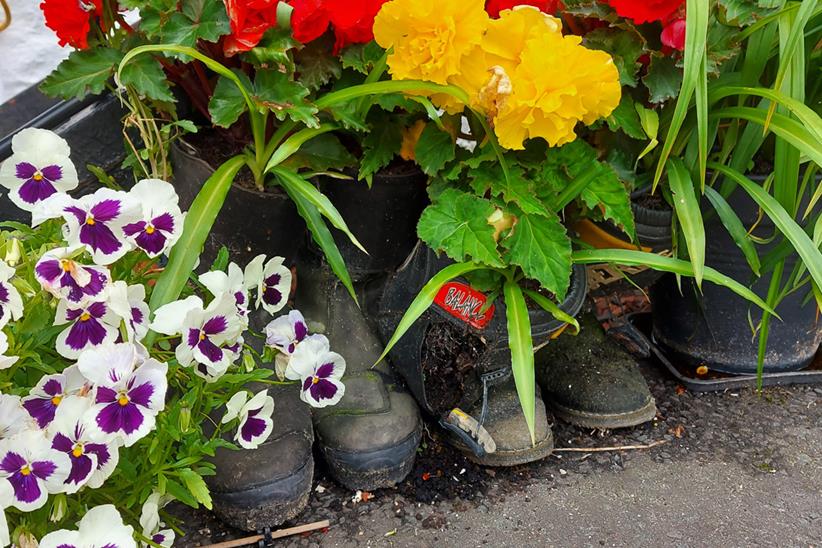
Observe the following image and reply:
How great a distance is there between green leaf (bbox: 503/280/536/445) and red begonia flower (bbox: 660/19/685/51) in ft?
1.37

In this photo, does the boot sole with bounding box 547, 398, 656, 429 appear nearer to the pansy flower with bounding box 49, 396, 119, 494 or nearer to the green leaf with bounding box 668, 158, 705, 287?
the green leaf with bounding box 668, 158, 705, 287

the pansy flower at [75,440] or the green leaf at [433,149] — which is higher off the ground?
the green leaf at [433,149]

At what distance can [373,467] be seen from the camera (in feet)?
4.29

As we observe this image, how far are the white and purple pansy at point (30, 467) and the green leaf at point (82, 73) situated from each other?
573 mm

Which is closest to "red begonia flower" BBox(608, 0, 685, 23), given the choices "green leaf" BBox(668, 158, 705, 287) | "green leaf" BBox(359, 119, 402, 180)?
"green leaf" BBox(668, 158, 705, 287)

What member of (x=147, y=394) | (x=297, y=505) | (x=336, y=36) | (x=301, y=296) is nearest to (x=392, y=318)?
(x=301, y=296)

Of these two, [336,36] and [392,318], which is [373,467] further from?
[336,36]

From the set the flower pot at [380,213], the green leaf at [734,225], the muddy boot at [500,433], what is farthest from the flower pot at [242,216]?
the green leaf at [734,225]

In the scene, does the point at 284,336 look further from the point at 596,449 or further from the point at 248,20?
the point at 596,449

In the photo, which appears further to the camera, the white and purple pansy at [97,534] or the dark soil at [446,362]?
the dark soil at [446,362]

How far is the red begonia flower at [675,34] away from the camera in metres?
1.16

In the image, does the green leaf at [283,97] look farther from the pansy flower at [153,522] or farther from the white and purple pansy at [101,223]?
the pansy flower at [153,522]

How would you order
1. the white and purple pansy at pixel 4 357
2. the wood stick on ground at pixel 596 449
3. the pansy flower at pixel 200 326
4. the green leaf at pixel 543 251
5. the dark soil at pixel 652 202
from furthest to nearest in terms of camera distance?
the wood stick on ground at pixel 596 449, the dark soil at pixel 652 202, the green leaf at pixel 543 251, the pansy flower at pixel 200 326, the white and purple pansy at pixel 4 357

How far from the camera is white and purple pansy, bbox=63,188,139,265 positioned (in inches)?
34.9
